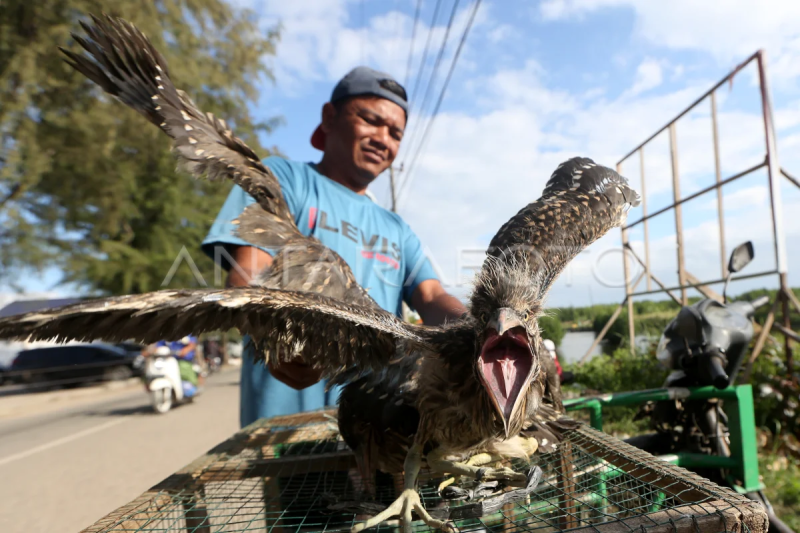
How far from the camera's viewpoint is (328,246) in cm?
265

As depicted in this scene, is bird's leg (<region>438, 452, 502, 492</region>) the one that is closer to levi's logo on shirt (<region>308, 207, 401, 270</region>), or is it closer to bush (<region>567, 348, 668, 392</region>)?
levi's logo on shirt (<region>308, 207, 401, 270</region>)

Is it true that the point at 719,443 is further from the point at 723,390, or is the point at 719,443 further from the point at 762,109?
the point at 762,109

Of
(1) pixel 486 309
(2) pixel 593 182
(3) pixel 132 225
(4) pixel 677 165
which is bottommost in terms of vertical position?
(1) pixel 486 309

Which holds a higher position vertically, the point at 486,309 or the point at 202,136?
the point at 202,136

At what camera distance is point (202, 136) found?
6.69 ft

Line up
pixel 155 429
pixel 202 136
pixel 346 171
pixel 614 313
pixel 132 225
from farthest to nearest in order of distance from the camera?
pixel 132 225 < pixel 155 429 < pixel 614 313 < pixel 346 171 < pixel 202 136

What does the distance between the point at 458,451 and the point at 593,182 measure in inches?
59.1

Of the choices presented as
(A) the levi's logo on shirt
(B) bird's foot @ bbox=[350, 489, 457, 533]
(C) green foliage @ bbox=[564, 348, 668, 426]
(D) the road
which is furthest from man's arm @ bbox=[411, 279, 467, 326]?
(D) the road

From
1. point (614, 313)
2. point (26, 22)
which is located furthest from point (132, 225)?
point (614, 313)

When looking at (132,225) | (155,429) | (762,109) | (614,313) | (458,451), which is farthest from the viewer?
(132,225)

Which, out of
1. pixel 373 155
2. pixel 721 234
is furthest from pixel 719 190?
pixel 373 155

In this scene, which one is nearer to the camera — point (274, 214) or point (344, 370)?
point (344, 370)

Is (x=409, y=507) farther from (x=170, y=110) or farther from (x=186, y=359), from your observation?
(x=186, y=359)

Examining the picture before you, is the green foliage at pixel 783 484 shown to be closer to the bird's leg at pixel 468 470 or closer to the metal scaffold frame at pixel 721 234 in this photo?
the metal scaffold frame at pixel 721 234
